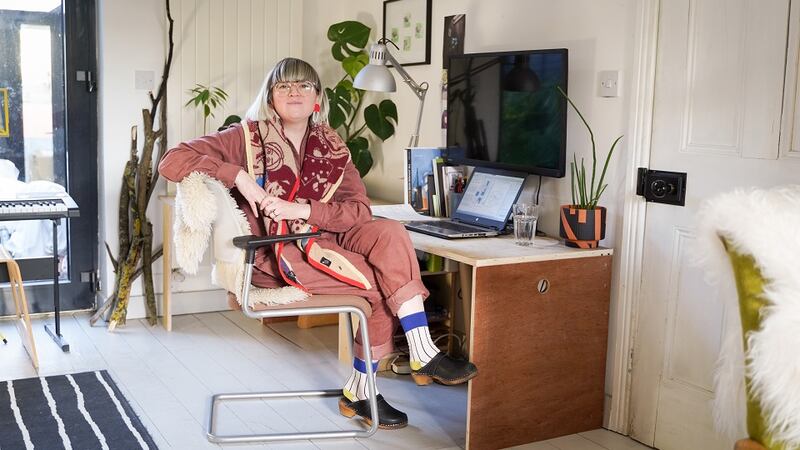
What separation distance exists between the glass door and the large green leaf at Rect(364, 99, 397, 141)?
1384mm

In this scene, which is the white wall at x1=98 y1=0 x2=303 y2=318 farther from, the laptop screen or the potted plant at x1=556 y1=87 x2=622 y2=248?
the potted plant at x1=556 y1=87 x2=622 y2=248

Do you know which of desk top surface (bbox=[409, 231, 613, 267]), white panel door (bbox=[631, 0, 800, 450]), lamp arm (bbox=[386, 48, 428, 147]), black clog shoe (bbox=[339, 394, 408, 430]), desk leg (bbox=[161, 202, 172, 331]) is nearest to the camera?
white panel door (bbox=[631, 0, 800, 450])

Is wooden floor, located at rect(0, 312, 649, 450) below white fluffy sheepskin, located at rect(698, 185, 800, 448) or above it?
below

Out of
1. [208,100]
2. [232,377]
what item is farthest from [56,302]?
[208,100]

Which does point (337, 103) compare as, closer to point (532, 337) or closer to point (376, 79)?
point (376, 79)

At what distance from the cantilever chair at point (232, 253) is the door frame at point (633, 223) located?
34.3 inches

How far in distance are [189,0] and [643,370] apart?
2.84 meters

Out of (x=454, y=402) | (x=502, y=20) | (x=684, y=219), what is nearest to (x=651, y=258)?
(x=684, y=219)

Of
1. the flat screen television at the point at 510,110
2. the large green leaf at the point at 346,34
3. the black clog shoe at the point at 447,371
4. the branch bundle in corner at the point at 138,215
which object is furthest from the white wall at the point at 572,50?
the branch bundle in corner at the point at 138,215

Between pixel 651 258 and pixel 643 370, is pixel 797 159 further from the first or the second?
pixel 643 370

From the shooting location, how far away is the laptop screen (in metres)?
3.28

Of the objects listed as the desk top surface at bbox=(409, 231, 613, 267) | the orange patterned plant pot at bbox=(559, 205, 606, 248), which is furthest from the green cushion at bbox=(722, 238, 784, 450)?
the orange patterned plant pot at bbox=(559, 205, 606, 248)

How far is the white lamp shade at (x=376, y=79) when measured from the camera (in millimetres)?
3701

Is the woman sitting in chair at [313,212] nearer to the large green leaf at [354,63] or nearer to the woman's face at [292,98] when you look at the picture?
the woman's face at [292,98]
